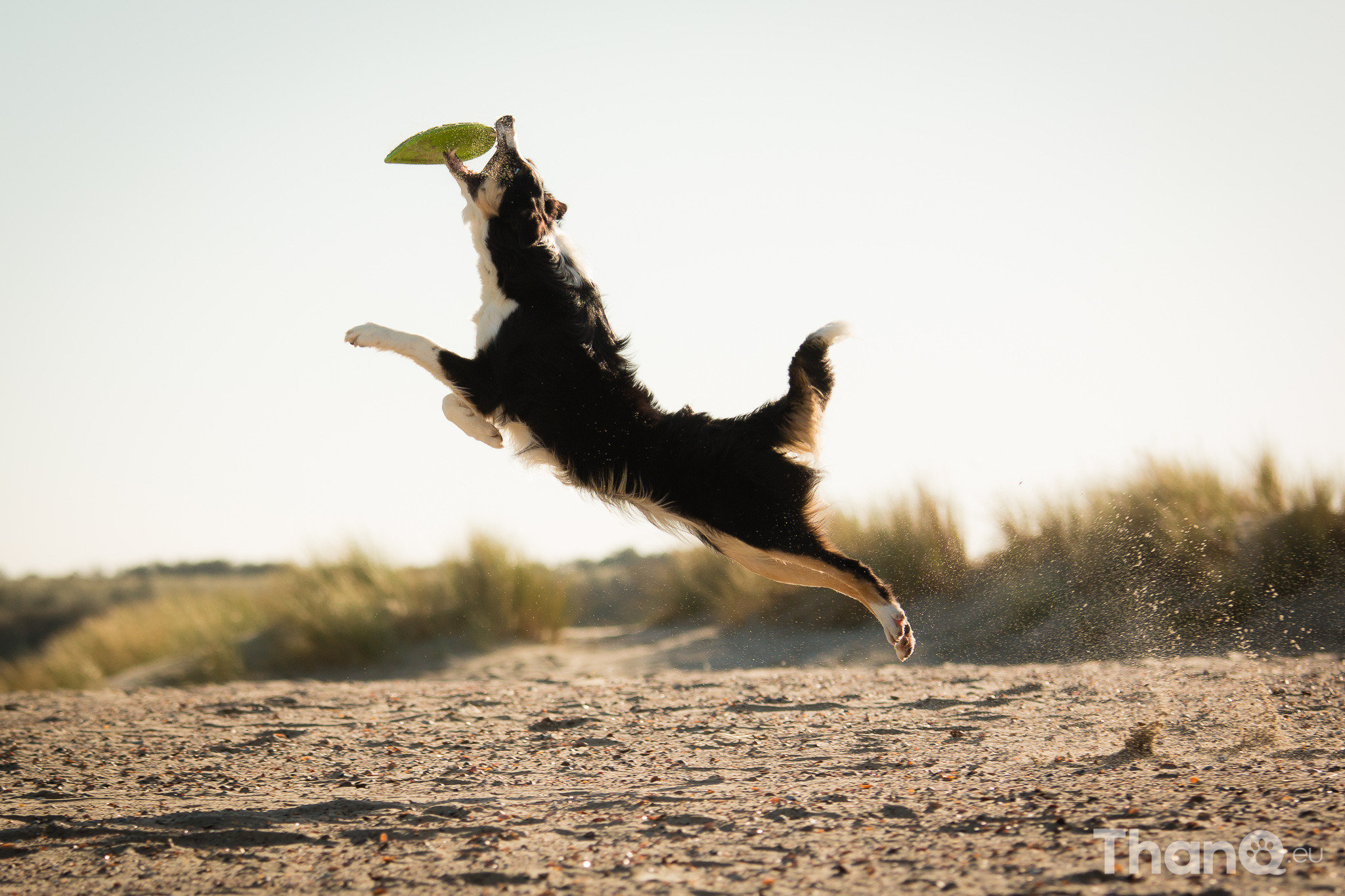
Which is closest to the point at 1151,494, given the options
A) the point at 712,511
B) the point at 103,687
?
the point at 712,511

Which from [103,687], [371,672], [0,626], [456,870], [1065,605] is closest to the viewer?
[456,870]

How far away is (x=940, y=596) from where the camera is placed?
29.8 ft

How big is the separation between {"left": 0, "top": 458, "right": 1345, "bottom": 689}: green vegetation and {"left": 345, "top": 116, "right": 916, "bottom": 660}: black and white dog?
156 inches

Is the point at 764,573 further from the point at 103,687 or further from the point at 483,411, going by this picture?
the point at 103,687

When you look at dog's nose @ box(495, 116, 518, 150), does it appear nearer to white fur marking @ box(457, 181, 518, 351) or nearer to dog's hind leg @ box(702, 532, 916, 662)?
white fur marking @ box(457, 181, 518, 351)

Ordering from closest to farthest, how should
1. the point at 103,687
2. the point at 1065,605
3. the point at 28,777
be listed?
the point at 28,777
the point at 1065,605
the point at 103,687

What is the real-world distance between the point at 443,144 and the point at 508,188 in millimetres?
388

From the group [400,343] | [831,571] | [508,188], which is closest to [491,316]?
[400,343]

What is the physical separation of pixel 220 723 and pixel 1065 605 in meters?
6.57

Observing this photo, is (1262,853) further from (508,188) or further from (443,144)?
(443,144)

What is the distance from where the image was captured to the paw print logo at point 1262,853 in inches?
98.7

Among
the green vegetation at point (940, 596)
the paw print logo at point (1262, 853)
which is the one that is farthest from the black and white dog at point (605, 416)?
the green vegetation at point (940, 596)

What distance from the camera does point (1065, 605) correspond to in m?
8.23

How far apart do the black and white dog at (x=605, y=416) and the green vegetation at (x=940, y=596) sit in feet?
13.0
